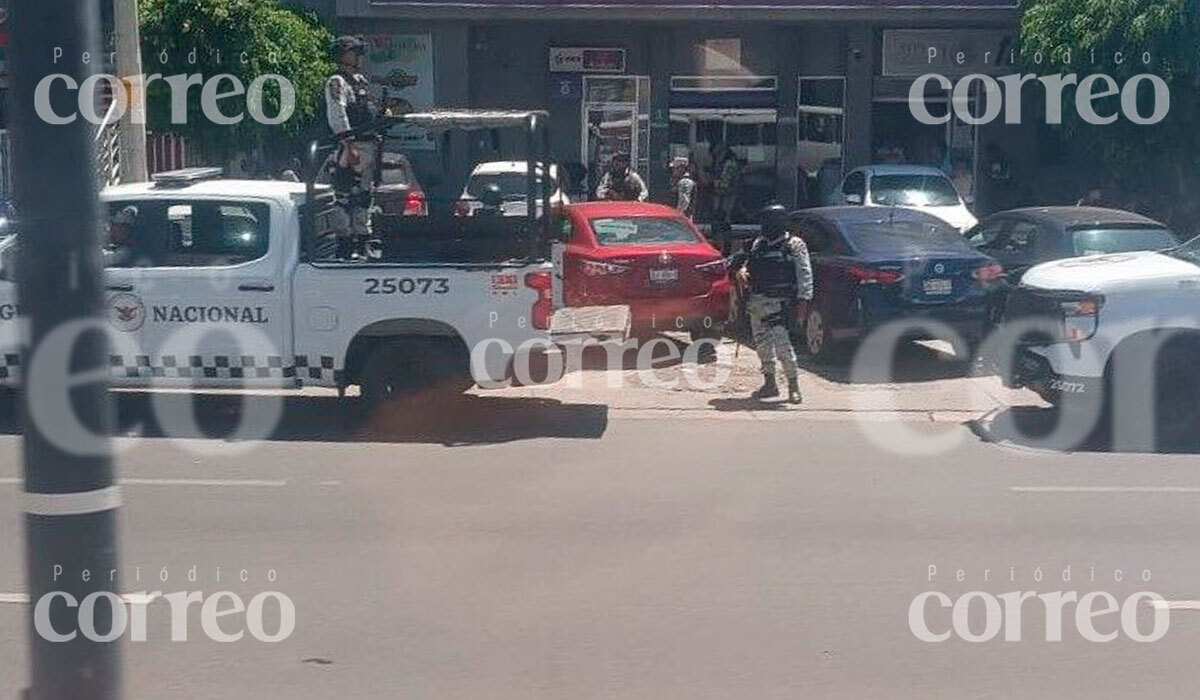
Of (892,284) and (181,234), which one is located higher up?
(181,234)

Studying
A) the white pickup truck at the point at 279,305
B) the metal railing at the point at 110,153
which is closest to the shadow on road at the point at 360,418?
the white pickup truck at the point at 279,305

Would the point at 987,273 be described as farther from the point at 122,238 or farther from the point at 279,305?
the point at 122,238

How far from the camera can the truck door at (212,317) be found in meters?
11.2

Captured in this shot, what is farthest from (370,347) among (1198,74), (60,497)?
(1198,74)

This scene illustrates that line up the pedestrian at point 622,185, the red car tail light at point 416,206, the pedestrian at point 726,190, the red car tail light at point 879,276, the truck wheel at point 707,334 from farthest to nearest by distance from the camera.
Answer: the pedestrian at point 726,190 → the pedestrian at point 622,185 → the truck wheel at point 707,334 → the red car tail light at point 879,276 → the red car tail light at point 416,206

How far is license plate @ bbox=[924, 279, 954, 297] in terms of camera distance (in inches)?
559

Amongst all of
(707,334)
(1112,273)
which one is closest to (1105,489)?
(1112,273)

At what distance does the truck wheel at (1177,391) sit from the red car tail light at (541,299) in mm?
4279

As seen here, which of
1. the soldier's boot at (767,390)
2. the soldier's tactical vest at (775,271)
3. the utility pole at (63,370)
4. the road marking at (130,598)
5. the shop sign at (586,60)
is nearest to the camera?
the utility pole at (63,370)

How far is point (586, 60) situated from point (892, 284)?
13270mm

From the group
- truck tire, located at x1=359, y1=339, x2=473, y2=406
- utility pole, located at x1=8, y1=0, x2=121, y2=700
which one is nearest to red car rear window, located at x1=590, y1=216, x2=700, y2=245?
truck tire, located at x1=359, y1=339, x2=473, y2=406

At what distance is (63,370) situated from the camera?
3238 mm

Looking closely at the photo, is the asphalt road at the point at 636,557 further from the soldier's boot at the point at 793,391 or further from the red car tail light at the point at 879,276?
the red car tail light at the point at 879,276

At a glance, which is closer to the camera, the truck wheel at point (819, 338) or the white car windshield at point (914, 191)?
the truck wheel at point (819, 338)
